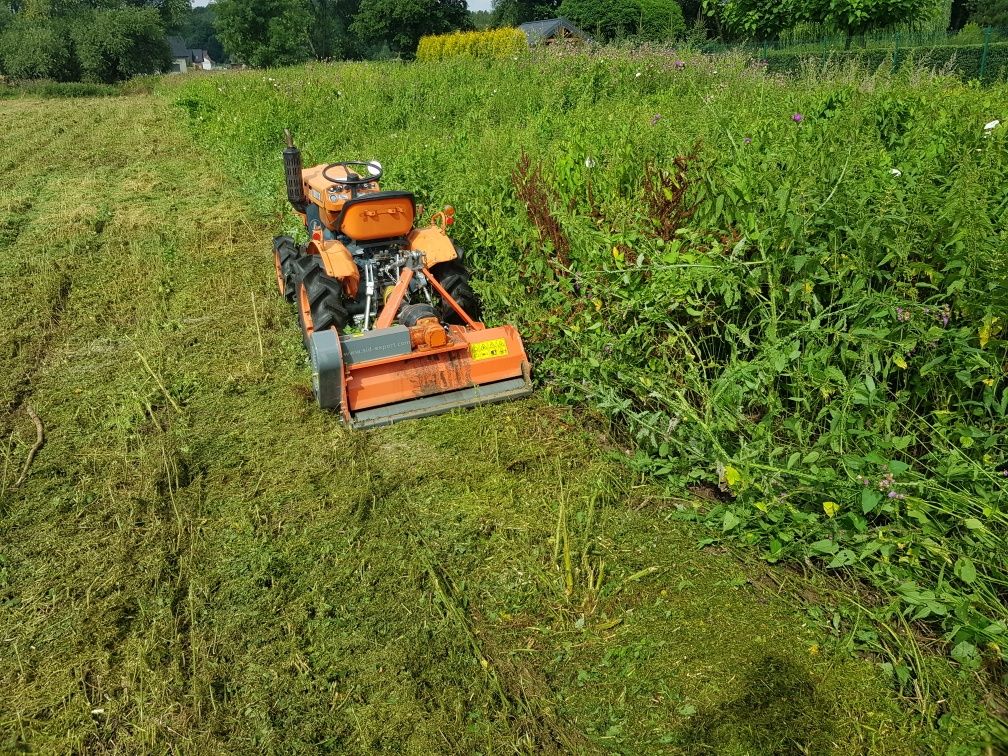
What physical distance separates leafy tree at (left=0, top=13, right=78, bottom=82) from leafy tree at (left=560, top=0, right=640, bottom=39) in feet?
96.0

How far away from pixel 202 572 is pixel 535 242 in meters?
2.79

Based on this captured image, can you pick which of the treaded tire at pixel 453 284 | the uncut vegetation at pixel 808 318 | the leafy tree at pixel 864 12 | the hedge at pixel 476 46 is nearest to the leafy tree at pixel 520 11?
the hedge at pixel 476 46

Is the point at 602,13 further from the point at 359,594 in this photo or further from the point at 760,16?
the point at 359,594

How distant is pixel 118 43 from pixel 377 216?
41547mm

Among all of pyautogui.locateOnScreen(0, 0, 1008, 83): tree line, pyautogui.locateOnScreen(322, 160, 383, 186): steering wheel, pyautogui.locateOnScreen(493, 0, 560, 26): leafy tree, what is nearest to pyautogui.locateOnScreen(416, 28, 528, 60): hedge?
pyautogui.locateOnScreen(0, 0, 1008, 83): tree line

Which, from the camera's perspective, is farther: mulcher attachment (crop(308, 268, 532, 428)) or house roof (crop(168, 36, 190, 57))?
house roof (crop(168, 36, 190, 57))

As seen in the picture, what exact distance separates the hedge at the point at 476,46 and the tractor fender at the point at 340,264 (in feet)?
32.8

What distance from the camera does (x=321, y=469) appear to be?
3.97m

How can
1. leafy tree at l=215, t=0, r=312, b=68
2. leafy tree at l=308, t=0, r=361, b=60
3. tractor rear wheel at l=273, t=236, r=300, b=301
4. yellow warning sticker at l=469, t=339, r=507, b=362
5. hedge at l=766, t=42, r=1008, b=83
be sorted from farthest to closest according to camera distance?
leafy tree at l=308, t=0, r=361, b=60 → leafy tree at l=215, t=0, r=312, b=68 → hedge at l=766, t=42, r=1008, b=83 → tractor rear wheel at l=273, t=236, r=300, b=301 → yellow warning sticker at l=469, t=339, r=507, b=362

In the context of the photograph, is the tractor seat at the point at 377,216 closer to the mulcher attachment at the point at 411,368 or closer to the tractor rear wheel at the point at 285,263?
the mulcher attachment at the point at 411,368

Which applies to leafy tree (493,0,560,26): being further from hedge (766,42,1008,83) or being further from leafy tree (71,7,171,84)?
hedge (766,42,1008,83)

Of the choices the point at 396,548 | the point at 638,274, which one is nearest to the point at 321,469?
the point at 396,548

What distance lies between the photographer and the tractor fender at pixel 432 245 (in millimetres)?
5000

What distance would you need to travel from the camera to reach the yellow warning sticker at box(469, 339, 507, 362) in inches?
182
